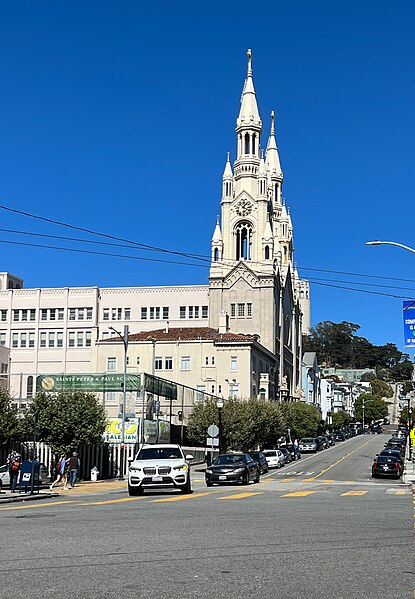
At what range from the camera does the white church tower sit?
113 m

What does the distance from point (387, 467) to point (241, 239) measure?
70696 mm

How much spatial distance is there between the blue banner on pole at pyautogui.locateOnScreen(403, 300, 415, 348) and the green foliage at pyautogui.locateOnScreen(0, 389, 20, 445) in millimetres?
22051

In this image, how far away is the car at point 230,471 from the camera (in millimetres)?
37000

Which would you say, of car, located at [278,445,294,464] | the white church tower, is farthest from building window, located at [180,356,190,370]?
car, located at [278,445,294,464]

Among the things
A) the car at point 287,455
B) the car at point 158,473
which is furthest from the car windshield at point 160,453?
the car at point 287,455

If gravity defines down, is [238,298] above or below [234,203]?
below

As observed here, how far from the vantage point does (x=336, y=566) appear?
10773 millimetres

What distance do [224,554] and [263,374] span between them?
89.8 meters

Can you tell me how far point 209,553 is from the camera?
12.0 m

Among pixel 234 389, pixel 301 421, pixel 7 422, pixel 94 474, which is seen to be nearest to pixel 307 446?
pixel 234 389

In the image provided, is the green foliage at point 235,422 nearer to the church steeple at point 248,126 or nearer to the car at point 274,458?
the car at point 274,458

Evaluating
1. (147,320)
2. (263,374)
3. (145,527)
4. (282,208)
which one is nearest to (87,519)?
(145,527)

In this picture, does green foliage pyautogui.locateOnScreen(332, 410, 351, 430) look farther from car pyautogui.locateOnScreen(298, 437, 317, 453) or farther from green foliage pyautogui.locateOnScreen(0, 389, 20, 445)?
green foliage pyautogui.locateOnScreen(0, 389, 20, 445)

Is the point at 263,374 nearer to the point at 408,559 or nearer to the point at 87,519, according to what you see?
the point at 87,519
